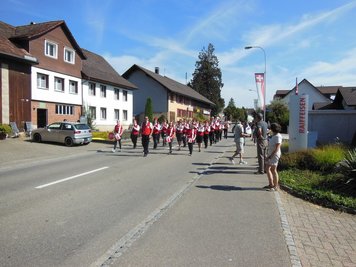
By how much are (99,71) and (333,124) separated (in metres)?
26.0

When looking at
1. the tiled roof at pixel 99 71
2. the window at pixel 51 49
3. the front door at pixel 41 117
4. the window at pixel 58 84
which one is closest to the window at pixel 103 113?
the tiled roof at pixel 99 71

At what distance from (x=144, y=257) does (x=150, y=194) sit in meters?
3.71

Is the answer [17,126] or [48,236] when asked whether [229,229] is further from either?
[17,126]

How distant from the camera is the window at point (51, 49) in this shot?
28141 mm

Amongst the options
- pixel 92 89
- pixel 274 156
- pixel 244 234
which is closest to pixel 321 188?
pixel 274 156

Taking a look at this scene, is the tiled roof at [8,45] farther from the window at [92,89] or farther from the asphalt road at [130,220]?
the asphalt road at [130,220]

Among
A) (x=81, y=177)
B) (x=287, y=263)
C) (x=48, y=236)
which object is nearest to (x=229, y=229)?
(x=287, y=263)

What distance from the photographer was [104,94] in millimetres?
37531

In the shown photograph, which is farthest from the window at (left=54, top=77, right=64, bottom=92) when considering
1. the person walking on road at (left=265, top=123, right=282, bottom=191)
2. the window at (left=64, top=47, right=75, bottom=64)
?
the person walking on road at (left=265, top=123, right=282, bottom=191)

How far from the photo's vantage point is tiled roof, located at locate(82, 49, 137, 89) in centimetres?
3425

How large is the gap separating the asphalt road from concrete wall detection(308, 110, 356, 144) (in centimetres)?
1064

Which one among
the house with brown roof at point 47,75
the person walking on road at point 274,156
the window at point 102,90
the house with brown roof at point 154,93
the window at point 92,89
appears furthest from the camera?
the house with brown roof at point 154,93

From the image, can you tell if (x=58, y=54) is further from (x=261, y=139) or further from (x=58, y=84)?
(x=261, y=139)

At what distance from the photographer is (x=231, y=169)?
40.3ft
